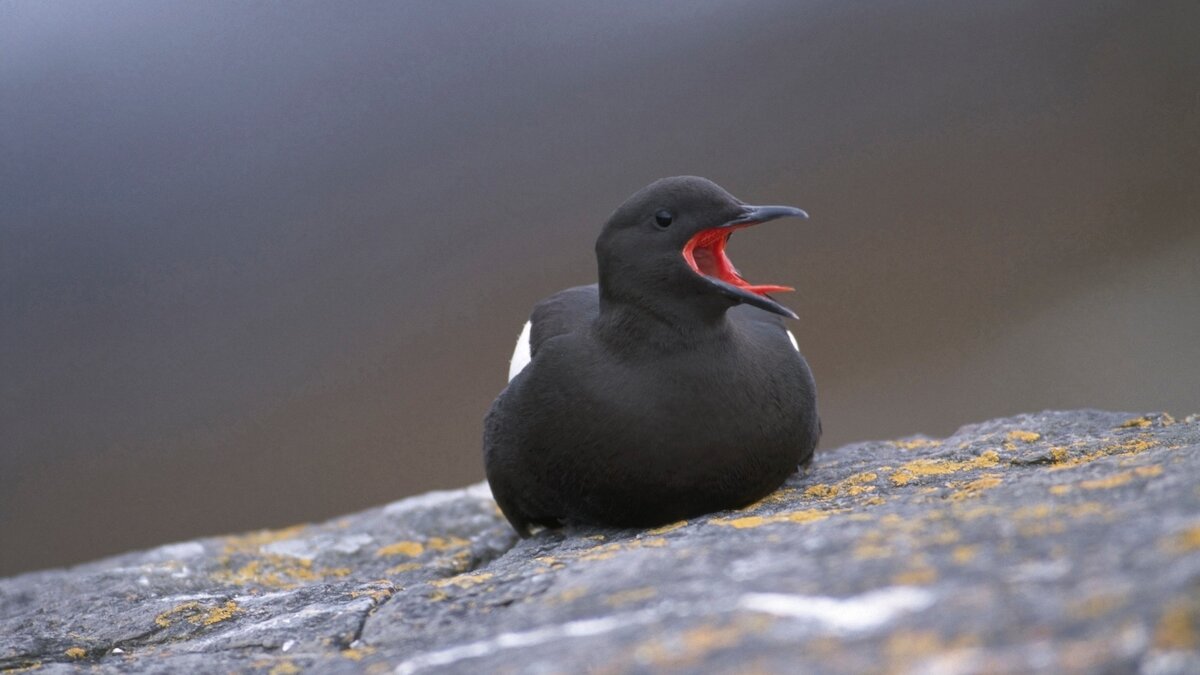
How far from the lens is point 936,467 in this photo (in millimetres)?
3432

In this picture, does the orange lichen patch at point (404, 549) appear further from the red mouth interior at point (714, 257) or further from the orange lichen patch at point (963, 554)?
the orange lichen patch at point (963, 554)

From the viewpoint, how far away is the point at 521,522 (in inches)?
153

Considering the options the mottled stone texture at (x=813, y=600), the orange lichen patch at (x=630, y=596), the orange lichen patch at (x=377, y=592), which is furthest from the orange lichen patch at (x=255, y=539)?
the orange lichen patch at (x=630, y=596)

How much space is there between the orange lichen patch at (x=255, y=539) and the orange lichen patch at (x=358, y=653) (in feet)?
9.04

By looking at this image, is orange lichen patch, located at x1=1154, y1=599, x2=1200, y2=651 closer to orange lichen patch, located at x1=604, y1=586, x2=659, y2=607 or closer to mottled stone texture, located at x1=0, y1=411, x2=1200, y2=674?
mottled stone texture, located at x1=0, y1=411, x2=1200, y2=674

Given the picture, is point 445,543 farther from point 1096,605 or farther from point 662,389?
point 1096,605

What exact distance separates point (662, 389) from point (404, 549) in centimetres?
187

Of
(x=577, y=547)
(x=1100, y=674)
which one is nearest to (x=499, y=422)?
(x=577, y=547)

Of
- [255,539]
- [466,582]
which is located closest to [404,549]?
[255,539]

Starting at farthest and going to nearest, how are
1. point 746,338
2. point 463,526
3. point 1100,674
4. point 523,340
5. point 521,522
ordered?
1. point 463,526
2. point 523,340
3. point 521,522
4. point 746,338
5. point 1100,674

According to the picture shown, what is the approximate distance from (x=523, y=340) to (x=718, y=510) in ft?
4.13

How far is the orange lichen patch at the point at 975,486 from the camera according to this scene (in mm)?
2463

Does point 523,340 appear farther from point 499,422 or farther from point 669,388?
point 669,388

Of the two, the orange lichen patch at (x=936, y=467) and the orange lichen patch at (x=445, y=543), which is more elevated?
the orange lichen patch at (x=936, y=467)
